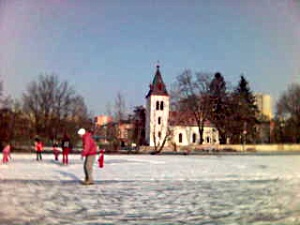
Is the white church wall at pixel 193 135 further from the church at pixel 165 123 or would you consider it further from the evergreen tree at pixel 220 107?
the evergreen tree at pixel 220 107

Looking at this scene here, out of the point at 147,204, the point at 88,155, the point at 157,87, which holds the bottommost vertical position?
the point at 147,204

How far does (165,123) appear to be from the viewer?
5594 centimetres

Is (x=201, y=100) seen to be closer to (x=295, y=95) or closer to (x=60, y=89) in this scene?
(x=295, y=95)

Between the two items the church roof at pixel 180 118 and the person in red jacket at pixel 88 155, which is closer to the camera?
the person in red jacket at pixel 88 155

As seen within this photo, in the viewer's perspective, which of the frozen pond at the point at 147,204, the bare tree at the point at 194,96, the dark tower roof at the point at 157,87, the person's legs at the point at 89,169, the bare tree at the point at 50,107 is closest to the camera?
the frozen pond at the point at 147,204

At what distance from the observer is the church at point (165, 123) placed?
53594 millimetres

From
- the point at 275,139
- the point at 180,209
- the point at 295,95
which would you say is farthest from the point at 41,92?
the point at 275,139

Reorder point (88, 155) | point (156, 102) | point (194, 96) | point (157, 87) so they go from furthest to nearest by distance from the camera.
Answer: point (157, 87), point (156, 102), point (194, 96), point (88, 155)

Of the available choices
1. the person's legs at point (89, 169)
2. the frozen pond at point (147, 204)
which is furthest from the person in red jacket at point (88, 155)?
the frozen pond at point (147, 204)

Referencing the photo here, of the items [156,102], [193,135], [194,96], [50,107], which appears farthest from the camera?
[193,135]

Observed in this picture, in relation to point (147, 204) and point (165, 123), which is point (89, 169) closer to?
point (147, 204)

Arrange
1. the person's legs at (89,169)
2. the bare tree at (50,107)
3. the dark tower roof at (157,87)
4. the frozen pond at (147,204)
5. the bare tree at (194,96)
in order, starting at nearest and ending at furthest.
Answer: the frozen pond at (147,204) → the person's legs at (89,169) → the bare tree at (50,107) → the bare tree at (194,96) → the dark tower roof at (157,87)

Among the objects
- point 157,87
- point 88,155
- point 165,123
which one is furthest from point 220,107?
point 88,155

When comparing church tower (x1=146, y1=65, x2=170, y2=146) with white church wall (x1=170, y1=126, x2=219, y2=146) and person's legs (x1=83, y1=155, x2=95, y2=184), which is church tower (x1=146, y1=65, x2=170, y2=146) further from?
person's legs (x1=83, y1=155, x2=95, y2=184)
